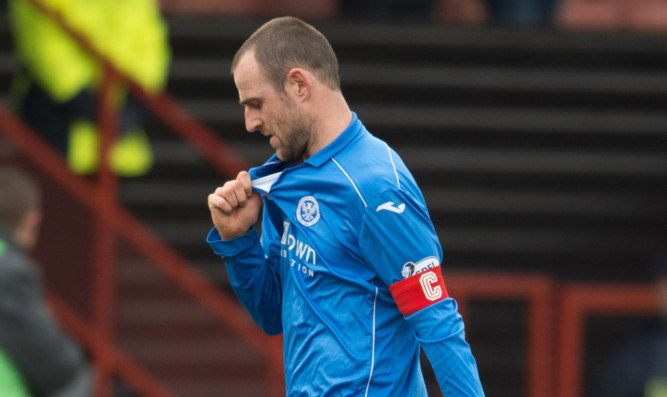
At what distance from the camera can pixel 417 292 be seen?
107 inches

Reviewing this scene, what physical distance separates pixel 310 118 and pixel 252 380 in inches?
143

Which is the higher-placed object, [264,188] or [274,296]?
[264,188]

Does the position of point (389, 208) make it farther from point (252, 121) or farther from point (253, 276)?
point (253, 276)

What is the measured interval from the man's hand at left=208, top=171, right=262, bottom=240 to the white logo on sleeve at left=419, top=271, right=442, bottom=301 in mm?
493

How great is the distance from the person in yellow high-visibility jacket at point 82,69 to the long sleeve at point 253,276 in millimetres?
2967

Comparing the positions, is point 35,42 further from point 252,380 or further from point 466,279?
point 466,279

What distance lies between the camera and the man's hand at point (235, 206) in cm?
291

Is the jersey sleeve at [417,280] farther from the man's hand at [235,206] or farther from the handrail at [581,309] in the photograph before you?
the handrail at [581,309]

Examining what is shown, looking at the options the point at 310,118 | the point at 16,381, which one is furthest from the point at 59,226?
the point at 310,118

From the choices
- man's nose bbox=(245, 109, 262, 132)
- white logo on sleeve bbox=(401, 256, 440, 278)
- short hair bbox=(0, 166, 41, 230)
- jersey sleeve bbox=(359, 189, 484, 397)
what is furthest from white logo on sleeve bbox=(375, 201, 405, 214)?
short hair bbox=(0, 166, 41, 230)

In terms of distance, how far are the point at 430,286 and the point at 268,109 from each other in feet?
1.82

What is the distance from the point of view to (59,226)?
18.9 ft

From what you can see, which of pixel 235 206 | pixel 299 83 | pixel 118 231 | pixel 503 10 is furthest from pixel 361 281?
pixel 503 10

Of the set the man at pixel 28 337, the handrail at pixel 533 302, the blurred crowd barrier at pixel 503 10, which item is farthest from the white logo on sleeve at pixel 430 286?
the blurred crowd barrier at pixel 503 10
